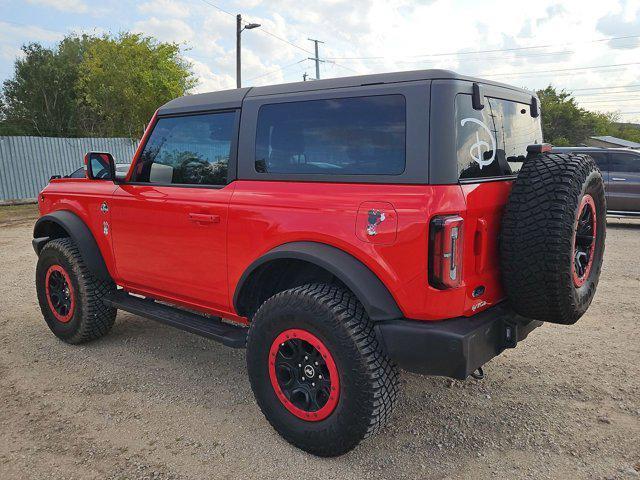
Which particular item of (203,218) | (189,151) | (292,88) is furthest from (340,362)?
(189,151)

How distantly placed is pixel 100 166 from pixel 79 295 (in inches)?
42.8

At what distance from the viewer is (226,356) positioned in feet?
13.4

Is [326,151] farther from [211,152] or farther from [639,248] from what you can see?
[639,248]

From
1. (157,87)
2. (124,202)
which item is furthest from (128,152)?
(124,202)

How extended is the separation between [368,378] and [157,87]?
25.5 meters

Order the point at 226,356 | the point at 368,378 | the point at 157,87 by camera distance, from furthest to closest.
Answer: the point at 157,87 < the point at 226,356 < the point at 368,378

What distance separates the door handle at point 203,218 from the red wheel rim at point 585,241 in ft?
6.94

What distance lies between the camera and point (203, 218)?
10.4 feet

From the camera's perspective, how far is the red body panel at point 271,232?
2.34 meters

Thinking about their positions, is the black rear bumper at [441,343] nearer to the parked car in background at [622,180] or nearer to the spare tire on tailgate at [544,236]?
the spare tire on tailgate at [544,236]

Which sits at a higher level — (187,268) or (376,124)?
(376,124)

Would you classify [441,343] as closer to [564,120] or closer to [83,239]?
[83,239]

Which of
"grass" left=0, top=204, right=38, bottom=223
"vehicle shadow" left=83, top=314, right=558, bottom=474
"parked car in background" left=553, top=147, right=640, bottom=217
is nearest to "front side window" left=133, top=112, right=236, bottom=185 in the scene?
Result: "vehicle shadow" left=83, top=314, right=558, bottom=474

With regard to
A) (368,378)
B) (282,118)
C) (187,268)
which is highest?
(282,118)
